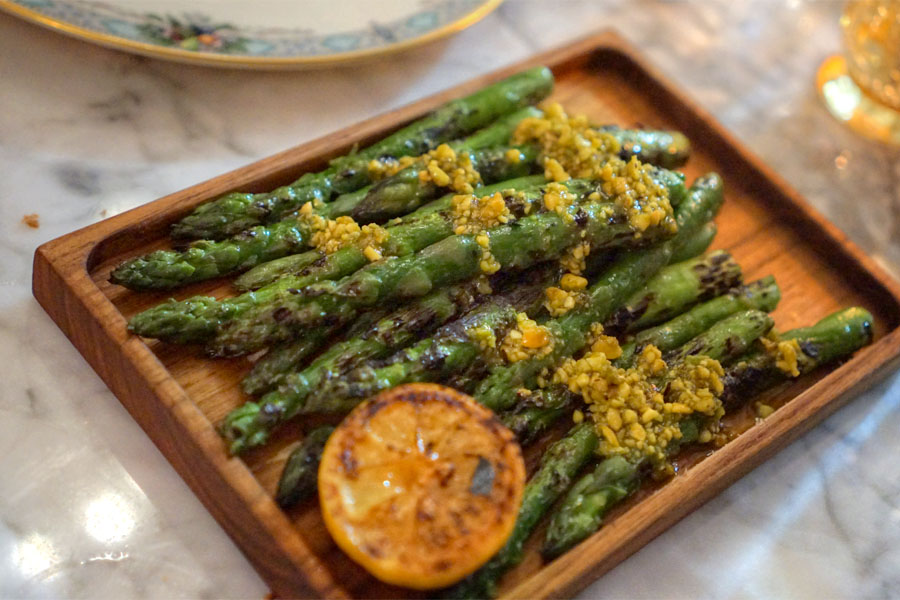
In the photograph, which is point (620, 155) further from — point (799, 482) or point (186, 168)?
point (186, 168)

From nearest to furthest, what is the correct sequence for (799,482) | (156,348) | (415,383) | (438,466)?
(438,466) < (415,383) < (156,348) < (799,482)

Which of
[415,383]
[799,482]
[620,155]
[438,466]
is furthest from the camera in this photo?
[620,155]

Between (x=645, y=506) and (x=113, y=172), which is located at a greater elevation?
(x=645, y=506)

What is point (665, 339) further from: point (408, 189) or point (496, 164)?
point (408, 189)

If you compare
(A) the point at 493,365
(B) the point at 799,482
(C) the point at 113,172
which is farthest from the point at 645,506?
(C) the point at 113,172

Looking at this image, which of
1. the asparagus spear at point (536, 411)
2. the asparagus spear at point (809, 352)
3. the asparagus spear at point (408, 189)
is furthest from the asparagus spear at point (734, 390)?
the asparagus spear at point (408, 189)

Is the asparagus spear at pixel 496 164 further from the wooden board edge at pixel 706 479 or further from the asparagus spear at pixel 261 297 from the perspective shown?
the wooden board edge at pixel 706 479

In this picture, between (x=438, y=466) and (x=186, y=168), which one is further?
(x=186, y=168)
